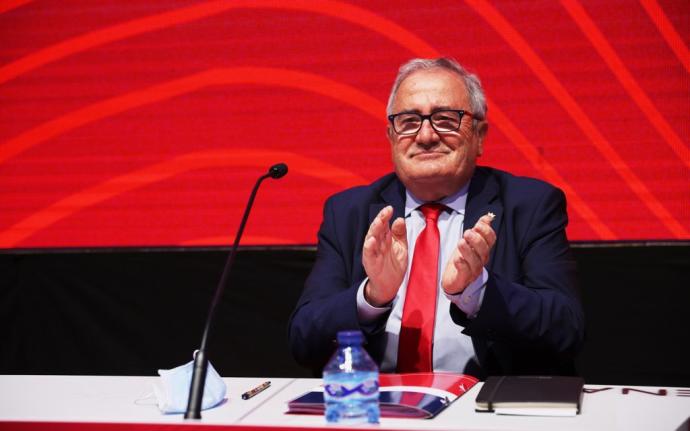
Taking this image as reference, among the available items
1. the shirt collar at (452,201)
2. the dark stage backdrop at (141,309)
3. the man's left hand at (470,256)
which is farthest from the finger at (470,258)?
the dark stage backdrop at (141,309)

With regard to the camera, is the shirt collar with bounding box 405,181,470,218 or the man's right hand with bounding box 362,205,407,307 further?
the shirt collar with bounding box 405,181,470,218

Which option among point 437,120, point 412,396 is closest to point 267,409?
point 412,396

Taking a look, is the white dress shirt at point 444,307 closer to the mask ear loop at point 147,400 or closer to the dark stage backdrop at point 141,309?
the mask ear loop at point 147,400

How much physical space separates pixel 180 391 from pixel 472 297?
2.50 ft

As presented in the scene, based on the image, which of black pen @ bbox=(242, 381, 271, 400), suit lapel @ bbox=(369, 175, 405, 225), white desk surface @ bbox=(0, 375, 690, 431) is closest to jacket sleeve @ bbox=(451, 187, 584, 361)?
white desk surface @ bbox=(0, 375, 690, 431)

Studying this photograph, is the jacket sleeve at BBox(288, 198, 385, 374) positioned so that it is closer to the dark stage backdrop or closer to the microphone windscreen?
the microphone windscreen

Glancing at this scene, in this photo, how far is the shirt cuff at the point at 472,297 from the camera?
214 cm

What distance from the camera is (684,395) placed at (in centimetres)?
192

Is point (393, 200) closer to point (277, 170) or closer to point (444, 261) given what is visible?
point (444, 261)

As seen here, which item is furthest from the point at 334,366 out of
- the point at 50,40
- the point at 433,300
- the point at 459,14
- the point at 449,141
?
the point at 50,40

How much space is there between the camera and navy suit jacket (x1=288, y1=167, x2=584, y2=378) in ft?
7.29

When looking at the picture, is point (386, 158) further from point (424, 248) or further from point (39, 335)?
point (39, 335)

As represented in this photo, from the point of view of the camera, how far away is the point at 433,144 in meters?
2.61

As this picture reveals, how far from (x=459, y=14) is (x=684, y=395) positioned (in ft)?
6.14
